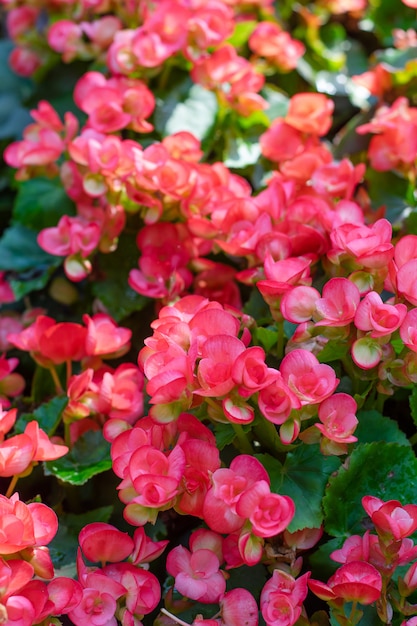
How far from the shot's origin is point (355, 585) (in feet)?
1.87

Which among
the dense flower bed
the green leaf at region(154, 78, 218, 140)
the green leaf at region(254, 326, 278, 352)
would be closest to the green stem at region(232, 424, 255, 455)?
the dense flower bed

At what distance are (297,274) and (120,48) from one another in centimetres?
55

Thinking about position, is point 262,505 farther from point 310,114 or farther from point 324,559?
point 310,114

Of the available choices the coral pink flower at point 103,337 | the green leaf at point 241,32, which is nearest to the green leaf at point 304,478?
the coral pink flower at point 103,337

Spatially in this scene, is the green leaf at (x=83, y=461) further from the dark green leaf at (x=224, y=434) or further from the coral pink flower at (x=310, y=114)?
the coral pink flower at (x=310, y=114)

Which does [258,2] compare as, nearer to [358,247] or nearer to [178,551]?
[358,247]

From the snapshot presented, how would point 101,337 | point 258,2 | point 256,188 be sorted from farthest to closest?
point 258,2, point 256,188, point 101,337

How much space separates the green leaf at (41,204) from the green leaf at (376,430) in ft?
1.86

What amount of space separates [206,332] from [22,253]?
54 centimetres

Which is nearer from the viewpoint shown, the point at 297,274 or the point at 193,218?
the point at 297,274

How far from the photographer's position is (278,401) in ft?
2.00

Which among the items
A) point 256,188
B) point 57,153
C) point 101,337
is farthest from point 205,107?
point 101,337

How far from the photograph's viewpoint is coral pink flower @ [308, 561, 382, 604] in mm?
570

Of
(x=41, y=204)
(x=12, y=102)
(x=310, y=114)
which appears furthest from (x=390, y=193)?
(x=12, y=102)
